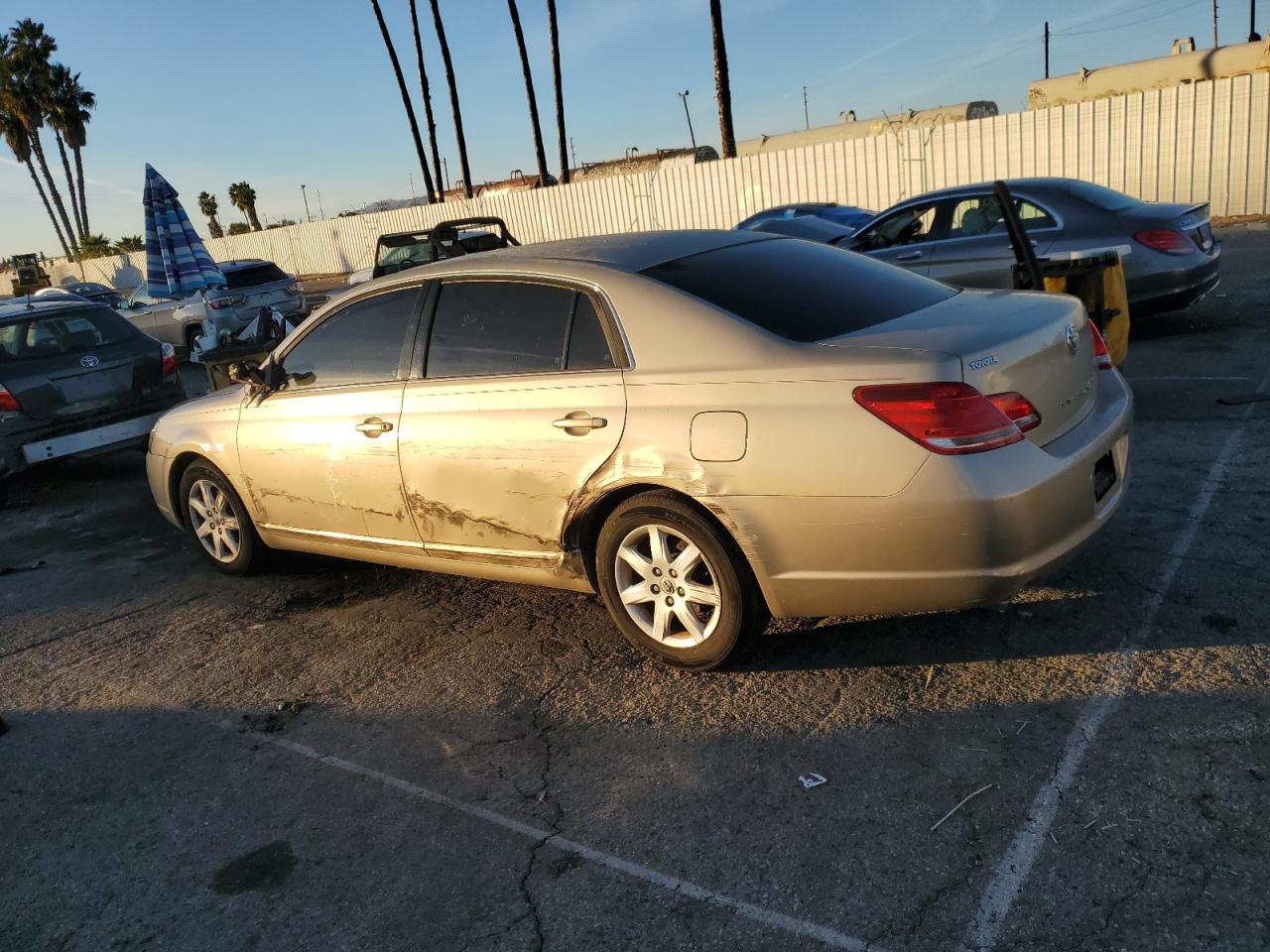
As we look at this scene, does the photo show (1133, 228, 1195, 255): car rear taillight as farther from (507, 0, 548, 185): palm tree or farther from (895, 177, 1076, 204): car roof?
(507, 0, 548, 185): palm tree

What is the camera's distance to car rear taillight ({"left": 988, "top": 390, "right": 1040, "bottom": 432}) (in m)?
3.14

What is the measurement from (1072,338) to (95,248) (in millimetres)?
57854

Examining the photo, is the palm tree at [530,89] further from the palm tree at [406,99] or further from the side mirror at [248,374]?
the side mirror at [248,374]

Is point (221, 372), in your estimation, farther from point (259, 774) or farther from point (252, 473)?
point (259, 774)

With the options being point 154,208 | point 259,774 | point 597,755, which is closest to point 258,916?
point 259,774

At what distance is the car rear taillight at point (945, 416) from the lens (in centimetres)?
305

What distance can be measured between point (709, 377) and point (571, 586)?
3.61 ft

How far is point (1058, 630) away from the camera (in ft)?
12.1

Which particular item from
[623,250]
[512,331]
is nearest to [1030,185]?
[623,250]

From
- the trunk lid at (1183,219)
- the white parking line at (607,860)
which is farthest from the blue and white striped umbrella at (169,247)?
the white parking line at (607,860)

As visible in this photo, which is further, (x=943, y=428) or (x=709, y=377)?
(x=709, y=377)

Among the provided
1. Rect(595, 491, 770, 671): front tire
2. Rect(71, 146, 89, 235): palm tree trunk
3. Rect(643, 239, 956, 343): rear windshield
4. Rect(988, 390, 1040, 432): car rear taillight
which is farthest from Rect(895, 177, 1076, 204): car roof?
Rect(71, 146, 89, 235): palm tree trunk

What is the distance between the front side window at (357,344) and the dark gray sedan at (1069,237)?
5094mm

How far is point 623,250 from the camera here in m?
4.14
